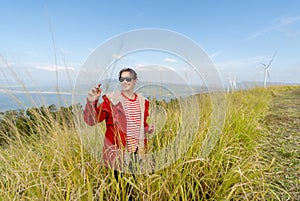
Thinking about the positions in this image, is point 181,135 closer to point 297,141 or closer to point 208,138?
point 208,138

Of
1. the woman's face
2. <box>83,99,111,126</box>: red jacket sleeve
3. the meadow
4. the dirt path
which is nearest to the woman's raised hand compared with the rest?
<box>83,99,111,126</box>: red jacket sleeve

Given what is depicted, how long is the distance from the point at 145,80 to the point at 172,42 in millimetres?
372

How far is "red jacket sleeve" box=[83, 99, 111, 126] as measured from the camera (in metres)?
1.08

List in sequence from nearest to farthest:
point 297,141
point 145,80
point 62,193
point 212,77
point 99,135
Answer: point 62,193 < point 99,135 < point 145,80 < point 212,77 < point 297,141

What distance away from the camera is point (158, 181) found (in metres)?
1.13

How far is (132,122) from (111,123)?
0.15 metres

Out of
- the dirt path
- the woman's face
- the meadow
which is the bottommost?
the dirt path

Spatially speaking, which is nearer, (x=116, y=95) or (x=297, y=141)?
(x=116, y=95)

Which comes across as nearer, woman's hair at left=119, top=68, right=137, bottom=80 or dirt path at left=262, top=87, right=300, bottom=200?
woman's hair at left=119, top=68, right=137, bottom=80

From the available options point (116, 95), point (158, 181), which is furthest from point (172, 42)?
point (158, 181)

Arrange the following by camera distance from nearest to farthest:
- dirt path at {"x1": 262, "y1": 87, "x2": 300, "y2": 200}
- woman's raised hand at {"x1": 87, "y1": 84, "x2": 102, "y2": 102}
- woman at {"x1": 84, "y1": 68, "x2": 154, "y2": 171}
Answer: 1. woman's raised hand at {"x1": 87, "y1": 84, "x2": 102, "y2": 102}
2. woman at {"x1": 84, "y1": 68, "x2": 154, "y2": 171}
3. dirt path at {"x1": 262, "y1": 87, "x2": 300, "y2": 200}

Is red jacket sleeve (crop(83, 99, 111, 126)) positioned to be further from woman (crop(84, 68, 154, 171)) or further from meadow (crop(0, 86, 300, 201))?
meadow (crop(0, 86, 300, 201))

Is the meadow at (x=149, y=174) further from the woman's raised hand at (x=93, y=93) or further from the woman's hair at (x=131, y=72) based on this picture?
the woman's hair at (x=131, y=72)

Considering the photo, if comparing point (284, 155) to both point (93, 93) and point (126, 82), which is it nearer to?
point (126, 82)
